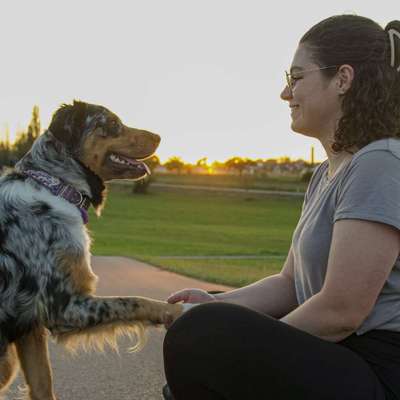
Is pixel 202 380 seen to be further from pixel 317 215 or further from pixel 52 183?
pixel 52 183

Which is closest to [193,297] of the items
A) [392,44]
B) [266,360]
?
[266,360]

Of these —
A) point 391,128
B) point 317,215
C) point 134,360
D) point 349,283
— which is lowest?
point 134,360

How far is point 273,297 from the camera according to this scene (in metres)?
3.41

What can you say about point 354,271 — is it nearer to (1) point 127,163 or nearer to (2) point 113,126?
(1) point 127,163

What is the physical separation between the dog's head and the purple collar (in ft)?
1.14

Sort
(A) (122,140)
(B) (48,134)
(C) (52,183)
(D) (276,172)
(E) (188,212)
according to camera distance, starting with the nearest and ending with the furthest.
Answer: (C) (52,183)
(B) (48,134)
(A) (122,140)
(E) (188,212)
(D) (276,172)

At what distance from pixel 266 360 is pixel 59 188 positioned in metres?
2.18

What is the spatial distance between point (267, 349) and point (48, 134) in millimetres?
2648

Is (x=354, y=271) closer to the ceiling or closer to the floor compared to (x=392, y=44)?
closer to the floor

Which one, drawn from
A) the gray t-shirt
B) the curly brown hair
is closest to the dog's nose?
the gray t-shirt

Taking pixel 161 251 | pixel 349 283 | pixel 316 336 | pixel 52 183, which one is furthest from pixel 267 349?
pixel 161 251

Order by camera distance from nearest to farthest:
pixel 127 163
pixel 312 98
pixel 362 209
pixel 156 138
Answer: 1. pixel 362 209
2. pixel 312 98
3. pixel 127 163
4. pixel 156 138

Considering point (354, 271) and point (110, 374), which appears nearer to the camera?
point (354, 271)

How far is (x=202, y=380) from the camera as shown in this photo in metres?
2.57
